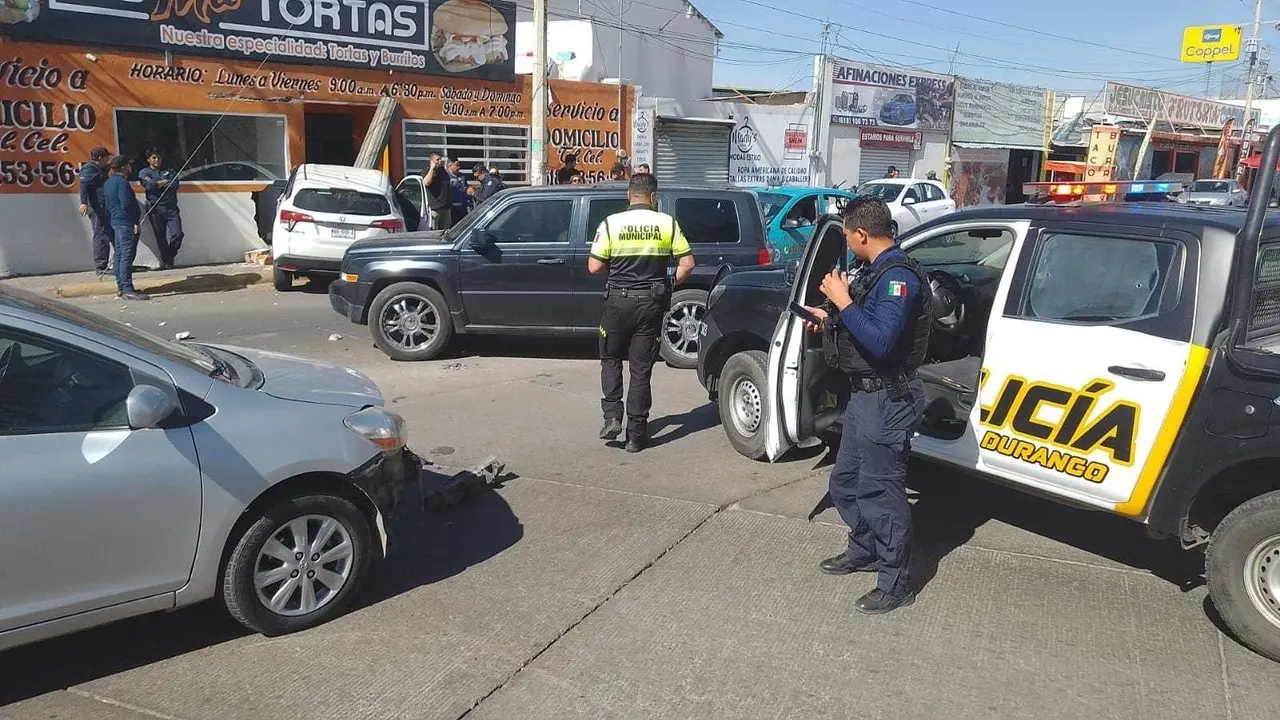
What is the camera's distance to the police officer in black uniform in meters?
4.03

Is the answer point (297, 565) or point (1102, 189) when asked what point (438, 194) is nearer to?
point (1102, 189)

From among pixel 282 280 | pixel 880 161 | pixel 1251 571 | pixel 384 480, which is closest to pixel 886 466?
pixel 1251 571

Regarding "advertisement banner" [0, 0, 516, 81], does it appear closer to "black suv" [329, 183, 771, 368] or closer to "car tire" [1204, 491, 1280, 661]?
"black suv" [329, 183, 771, 368]

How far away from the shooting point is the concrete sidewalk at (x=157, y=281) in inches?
514

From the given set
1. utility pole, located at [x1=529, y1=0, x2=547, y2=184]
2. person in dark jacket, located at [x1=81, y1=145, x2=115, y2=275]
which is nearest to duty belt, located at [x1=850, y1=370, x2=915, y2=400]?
person in dark jacket, located at [x1=81, y1=145, x2=115, y2=275]

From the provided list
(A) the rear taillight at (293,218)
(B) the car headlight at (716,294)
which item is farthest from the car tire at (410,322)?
(A) the rear taillight at (293,218)

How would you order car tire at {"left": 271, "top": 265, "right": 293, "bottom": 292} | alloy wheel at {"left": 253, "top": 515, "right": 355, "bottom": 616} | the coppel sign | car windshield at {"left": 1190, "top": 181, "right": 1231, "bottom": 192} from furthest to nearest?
1. the coppel sign
2. car windshield at {"left": 1190, "top": 181, "right": 1231, "bottom": 192}
3. car tire at {"left": 271, "top": 265, "right": 293, "bottom": 292}
4. alloy wheel at {"left": 253, "top": 515, "right": 355, "bottom": 616}

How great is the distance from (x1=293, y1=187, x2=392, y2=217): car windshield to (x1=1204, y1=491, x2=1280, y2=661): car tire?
37.3 feet

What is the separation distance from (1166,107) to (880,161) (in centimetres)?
1726

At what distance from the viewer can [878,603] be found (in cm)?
428

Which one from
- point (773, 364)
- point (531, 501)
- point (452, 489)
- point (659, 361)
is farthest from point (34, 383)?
point (659, 361)

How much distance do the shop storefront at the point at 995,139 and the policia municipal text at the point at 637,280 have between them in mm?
28084

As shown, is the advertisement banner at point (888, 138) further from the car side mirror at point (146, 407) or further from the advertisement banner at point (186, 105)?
the car side mirror at point (146, 407)

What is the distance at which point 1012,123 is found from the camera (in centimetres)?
3481
